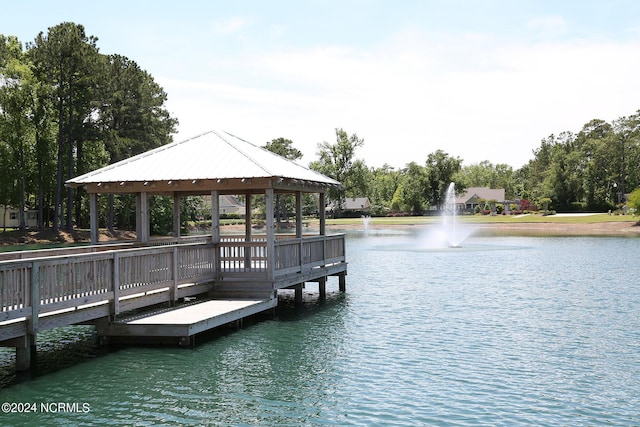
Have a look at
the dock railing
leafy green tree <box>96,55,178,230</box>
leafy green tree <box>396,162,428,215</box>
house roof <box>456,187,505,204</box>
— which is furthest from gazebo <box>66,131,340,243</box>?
house roof <box>456,187,505,204</box>

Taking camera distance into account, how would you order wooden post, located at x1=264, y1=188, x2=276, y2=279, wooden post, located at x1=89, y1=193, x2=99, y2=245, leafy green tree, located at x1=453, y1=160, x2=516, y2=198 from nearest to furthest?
wooden post, located at x1=264, y1=188, x2=276, y2=279
wooden post, located at x1=89, y1=193, x2=99, y2=245
leafy green tree, located at x1=453, y1=160, x2=516, y2=198

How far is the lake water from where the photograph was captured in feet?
29.8

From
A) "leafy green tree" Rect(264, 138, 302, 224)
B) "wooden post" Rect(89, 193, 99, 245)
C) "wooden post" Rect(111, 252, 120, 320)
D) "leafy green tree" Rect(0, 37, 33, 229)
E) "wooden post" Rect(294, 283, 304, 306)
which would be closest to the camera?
"wooden post" Rect(111, 252, 120, 320)

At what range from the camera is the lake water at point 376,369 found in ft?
29.8

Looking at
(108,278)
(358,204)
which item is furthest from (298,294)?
(358,204)

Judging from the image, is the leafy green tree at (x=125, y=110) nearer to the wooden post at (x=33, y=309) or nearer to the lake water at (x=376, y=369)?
the lake water at (x=376, y=369)

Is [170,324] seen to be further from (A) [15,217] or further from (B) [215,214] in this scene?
(A) [15,217]

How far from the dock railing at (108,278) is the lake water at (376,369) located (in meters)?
1.03

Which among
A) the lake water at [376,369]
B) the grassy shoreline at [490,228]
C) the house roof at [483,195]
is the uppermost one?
the house roof at [483,195]

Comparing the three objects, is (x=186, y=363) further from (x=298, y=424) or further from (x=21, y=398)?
(x=298, y=424)

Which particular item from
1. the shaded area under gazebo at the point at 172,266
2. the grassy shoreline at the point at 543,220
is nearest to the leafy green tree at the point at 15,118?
the shaded area under gazebo at the point at 172,266

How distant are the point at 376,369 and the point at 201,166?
25.6 feet

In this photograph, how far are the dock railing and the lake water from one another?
1027 mm

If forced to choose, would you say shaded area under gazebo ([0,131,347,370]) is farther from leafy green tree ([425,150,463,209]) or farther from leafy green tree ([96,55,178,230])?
leafy green tree ([425,150,463,209])
